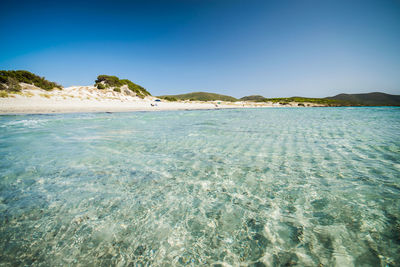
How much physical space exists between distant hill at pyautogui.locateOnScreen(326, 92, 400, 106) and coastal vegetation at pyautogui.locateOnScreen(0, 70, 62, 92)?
368 ft

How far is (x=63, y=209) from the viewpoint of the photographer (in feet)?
8.75

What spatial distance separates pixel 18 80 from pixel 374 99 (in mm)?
125712

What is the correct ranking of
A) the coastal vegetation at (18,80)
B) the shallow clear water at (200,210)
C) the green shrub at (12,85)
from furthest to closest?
1. the coastal vegetation at (18,80)
2. the green shrub at (12,85)
3. the shallow clear water at (200,210)

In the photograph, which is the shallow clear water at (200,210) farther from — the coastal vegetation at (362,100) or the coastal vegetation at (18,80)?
the coastal vegetation at (362,100)

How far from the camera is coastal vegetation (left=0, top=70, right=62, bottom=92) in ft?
79.5

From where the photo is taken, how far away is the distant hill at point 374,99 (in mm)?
69262

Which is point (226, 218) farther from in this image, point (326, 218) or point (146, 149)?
point (146, 149)

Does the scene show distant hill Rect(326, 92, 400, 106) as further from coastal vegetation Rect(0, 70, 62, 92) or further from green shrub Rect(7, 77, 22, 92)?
green shrub Rect(7, 77, 22, 92)

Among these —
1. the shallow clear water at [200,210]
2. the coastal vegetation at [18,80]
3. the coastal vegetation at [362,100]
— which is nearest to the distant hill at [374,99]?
the coastal vegetation at [362,100]

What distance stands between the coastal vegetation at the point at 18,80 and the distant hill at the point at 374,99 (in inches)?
4412

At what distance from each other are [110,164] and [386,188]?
642cm

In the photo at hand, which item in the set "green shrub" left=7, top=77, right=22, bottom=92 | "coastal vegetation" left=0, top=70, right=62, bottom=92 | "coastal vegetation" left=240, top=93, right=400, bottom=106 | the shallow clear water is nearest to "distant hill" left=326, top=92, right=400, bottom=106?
"coastal vegetation" left=240, top=93, right=400, bottom=106

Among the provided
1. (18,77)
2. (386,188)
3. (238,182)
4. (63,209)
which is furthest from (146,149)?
(18,77)

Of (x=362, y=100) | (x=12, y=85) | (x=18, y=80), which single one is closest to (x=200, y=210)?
(x=12, y=85)
